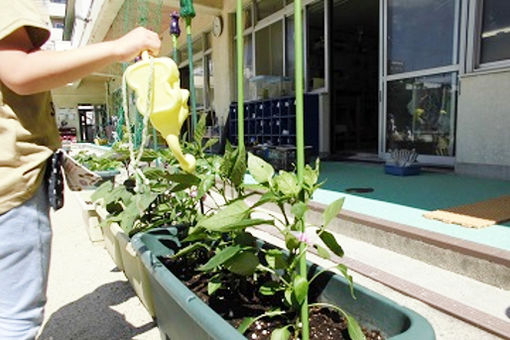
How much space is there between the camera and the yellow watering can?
818mm

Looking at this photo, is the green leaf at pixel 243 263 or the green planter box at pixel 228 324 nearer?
the green planter box at pixel 228 324

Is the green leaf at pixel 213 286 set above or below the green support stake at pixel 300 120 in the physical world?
below

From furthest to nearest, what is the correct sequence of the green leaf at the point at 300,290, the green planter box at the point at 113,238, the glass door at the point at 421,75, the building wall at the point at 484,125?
the glass door at the point at 421,75, the building wall at the point at 484,125, the green planter box at the point at 113,238, the green leaf at the point at 300,290

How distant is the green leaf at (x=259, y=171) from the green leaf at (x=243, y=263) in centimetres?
21

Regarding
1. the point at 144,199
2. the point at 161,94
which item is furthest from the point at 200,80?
the point at 161,94

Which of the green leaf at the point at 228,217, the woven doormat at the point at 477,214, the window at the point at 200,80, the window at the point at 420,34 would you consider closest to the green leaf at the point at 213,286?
the green leaf at the point at 228,217

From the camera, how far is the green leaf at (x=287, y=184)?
2.92 feet

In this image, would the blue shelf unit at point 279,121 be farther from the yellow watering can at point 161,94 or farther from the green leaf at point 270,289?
the yellow watering can at point 161,94

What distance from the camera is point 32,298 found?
0.86m

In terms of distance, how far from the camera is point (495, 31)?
10.3ft

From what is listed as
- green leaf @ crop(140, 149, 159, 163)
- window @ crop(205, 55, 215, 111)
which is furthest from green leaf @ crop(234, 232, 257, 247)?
window @ crop(205, 55, 215, 111)

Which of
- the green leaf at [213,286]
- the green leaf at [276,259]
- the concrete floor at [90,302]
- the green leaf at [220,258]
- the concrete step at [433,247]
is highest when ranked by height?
the green leaf at [220,258]

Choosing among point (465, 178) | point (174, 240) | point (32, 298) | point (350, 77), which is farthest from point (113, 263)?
point (350, 77)

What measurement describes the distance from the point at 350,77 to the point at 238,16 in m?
7.52
